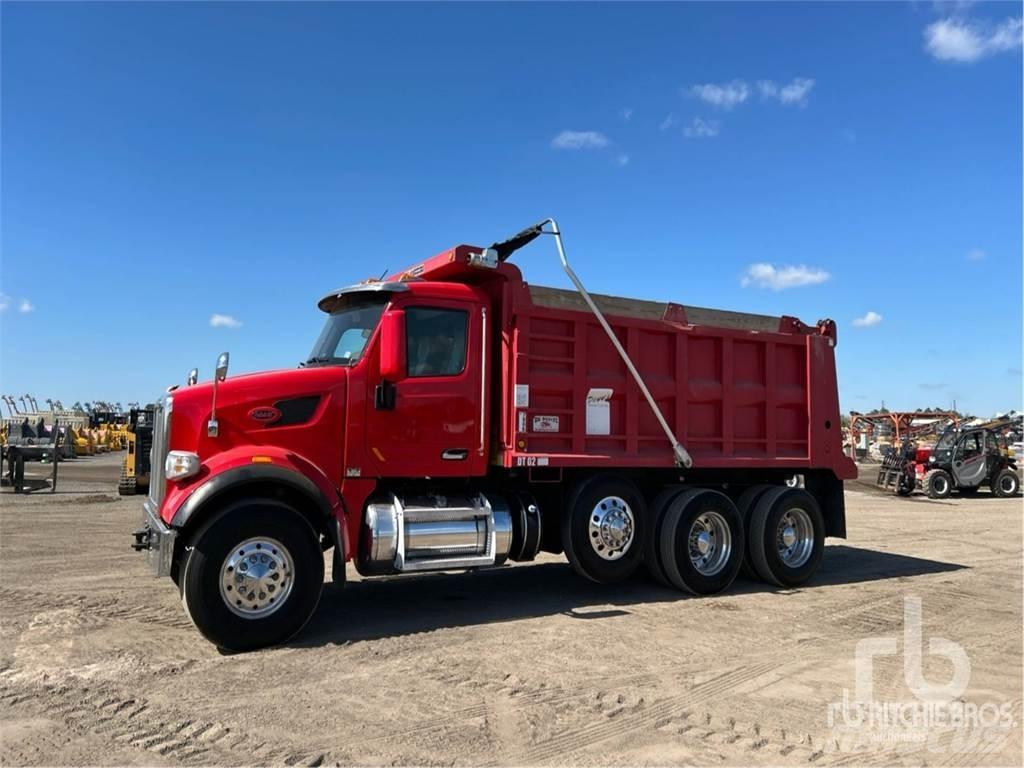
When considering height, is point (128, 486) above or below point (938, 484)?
below

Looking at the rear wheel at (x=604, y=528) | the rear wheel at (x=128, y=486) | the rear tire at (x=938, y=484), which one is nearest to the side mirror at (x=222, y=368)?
the rear wheel at (x=604, y=528)

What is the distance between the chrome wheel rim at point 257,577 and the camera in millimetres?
5660

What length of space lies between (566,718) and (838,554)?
321 inches

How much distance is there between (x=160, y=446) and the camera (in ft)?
20.8

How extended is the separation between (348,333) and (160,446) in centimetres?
189

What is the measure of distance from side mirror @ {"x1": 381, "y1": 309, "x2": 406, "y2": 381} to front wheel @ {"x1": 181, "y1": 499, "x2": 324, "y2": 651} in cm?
147

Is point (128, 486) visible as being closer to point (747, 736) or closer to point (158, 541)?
point (158, 541)

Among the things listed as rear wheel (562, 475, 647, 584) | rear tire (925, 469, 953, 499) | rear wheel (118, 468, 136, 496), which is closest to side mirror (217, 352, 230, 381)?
rear wheel (562, 475, 647, 584)

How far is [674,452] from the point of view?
8.03 metres

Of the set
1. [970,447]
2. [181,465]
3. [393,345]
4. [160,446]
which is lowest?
[181,465]

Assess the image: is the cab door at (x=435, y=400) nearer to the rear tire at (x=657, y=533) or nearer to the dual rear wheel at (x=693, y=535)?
the dual rear wheel at (x=693, y=535)

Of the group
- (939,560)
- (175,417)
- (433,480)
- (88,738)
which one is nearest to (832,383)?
(939,560)

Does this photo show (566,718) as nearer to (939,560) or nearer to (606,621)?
(606,621)

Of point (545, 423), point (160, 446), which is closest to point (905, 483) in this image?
point (545, 423)
